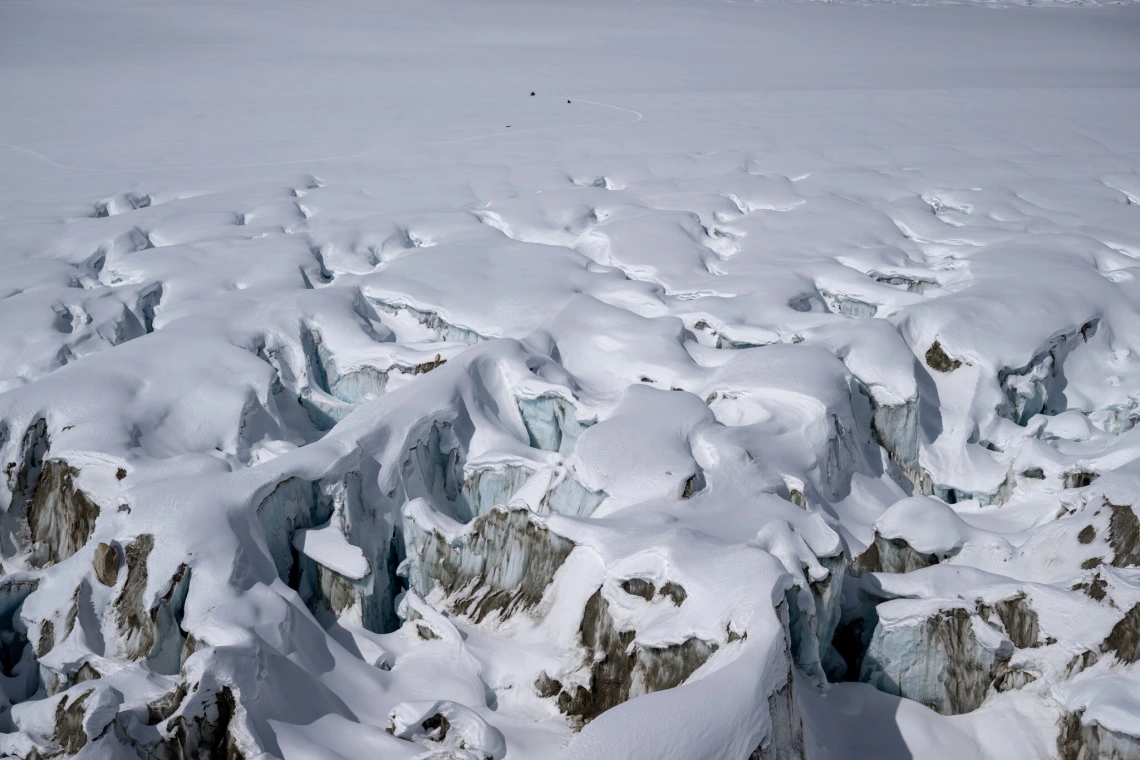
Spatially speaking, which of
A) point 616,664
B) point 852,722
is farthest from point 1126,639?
point 616,664

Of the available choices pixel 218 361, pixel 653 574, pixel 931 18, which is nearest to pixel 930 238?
pixel 653 574

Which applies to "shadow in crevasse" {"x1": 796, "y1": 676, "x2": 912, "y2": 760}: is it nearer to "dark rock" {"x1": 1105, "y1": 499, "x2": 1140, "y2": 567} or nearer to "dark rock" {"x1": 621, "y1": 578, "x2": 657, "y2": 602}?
"dark rock" {"x1": 621, "y1": 578, "x2": 657, "y2": 602}

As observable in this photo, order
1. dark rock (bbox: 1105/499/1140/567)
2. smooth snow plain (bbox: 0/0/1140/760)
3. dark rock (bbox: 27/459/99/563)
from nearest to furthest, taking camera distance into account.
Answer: smooth snow plain (bbox: 0/0/1140/760)
dark rock (bbox: 1105/499/1140/567)
dark rock (bbox: 27/459/99/563)

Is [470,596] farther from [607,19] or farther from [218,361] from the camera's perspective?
[607,19]

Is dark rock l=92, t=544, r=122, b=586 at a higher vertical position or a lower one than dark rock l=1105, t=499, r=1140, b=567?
lower

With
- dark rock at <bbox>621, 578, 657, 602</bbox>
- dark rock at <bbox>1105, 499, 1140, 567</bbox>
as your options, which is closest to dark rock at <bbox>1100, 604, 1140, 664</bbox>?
dark rock at <bbox>1105, 499, 1140, 567</bbox>

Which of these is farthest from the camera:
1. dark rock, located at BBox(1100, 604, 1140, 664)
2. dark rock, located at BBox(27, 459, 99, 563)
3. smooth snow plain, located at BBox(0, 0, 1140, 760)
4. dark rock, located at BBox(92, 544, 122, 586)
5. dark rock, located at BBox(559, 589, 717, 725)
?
dark rock, located at BBox(27, 459, 99, 563)

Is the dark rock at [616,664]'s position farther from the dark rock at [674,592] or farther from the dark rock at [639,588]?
the dark rock at [674,592]

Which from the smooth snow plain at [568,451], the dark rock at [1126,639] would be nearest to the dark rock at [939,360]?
the smooth snow plain at [568,451]

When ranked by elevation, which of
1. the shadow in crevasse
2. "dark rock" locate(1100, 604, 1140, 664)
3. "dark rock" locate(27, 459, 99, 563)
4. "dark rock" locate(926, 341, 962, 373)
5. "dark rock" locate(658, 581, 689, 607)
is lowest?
the shadow in crevasse
